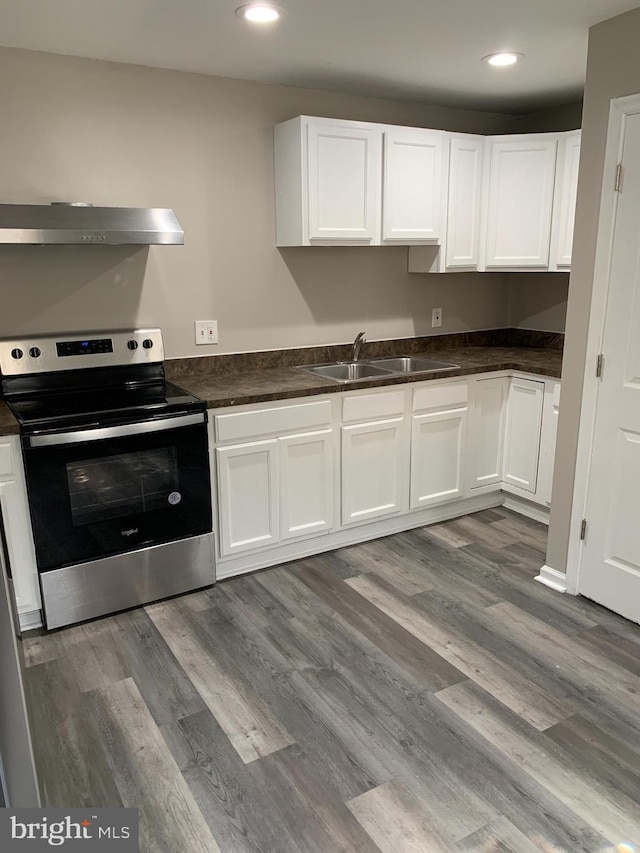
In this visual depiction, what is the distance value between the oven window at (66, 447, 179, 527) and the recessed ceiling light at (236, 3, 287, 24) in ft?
5.40

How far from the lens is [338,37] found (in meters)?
2.60

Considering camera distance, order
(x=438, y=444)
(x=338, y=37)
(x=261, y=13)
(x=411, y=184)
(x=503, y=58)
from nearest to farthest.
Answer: (x=261, y=13)
(x=338, y=37)
(x=503, y=58)
(x=411, y=184)
(x=438, y=444)

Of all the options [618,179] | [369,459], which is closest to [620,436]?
[618,179]

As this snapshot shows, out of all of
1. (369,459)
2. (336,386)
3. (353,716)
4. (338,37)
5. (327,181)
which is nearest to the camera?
(353,716)

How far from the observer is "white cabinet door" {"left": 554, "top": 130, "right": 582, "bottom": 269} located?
3.45 meters

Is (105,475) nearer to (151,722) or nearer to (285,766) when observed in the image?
(151,722)

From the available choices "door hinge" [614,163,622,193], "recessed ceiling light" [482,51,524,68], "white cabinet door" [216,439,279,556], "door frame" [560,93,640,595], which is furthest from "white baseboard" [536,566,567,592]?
"recessed ceiling light" [482,51,524,68]

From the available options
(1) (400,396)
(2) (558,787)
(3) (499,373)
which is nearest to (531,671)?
(2) (558,787)

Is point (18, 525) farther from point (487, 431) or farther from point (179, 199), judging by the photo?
point (487, 431)

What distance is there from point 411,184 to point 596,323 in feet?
4.37

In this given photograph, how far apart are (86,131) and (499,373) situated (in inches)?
94.1

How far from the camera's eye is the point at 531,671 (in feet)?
7.76

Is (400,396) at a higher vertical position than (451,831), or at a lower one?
higher

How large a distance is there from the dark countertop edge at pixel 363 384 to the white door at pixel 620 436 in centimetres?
79
